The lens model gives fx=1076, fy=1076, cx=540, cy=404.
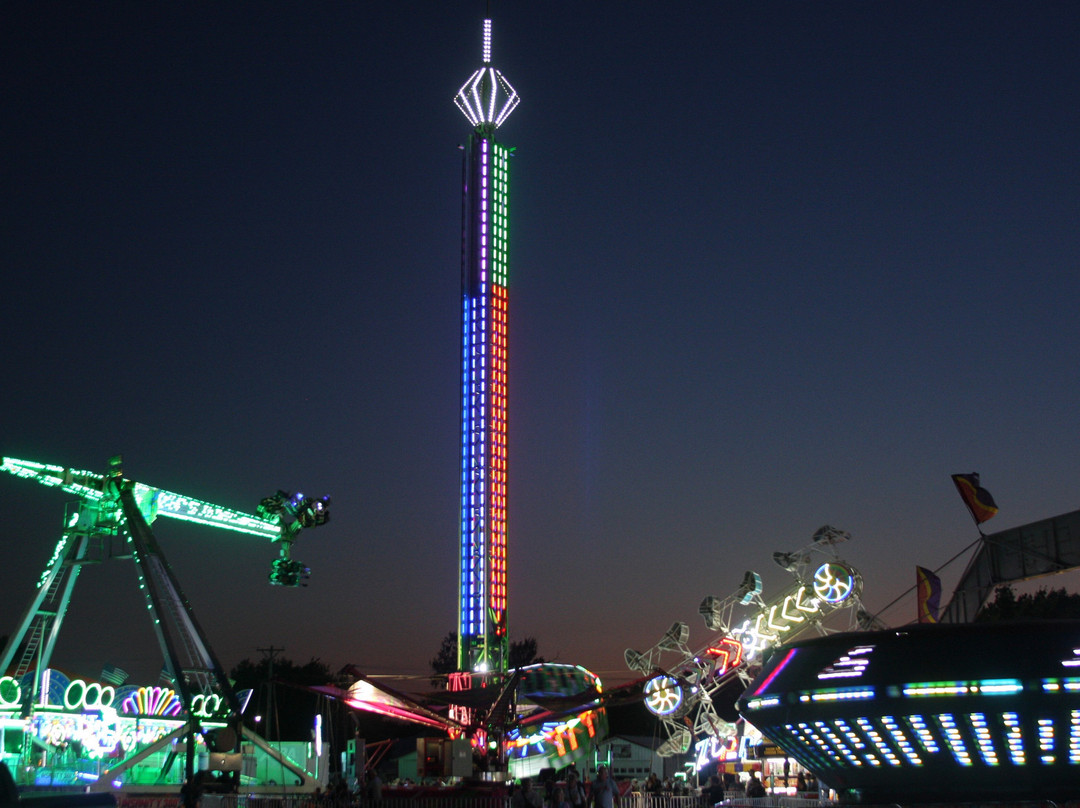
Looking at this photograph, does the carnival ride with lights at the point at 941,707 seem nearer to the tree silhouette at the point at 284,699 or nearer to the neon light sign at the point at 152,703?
the neon light sign at the point at 152,703

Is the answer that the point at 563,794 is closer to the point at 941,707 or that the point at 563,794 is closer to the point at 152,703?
the point at 941,707

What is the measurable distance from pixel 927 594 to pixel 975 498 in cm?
347

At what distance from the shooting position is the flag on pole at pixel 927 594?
1107 inches

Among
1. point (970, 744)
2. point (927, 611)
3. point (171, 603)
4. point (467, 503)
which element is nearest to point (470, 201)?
point (467, 503)

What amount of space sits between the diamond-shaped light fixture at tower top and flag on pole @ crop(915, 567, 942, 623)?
43.3m

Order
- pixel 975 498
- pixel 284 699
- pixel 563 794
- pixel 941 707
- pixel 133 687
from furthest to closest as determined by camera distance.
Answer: pixel 284 699, pixel 133 687, pixel 975 498, pixel 563 794, pixel 941 707

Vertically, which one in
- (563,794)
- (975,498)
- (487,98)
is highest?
(487,98)

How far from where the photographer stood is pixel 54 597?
42.8m

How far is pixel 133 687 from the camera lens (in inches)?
1640

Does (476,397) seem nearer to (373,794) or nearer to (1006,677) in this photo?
(373,794)

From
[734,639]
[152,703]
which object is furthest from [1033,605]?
[152,703]

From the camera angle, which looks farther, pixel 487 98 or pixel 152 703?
pixel 487 98

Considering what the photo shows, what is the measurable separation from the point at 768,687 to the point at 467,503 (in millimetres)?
35276

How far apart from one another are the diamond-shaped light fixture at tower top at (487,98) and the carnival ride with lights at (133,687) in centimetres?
2833
